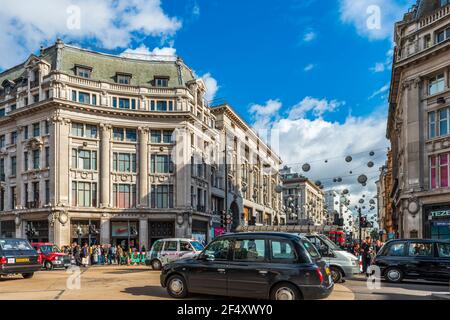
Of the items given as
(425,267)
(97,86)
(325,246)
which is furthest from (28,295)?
(97,86)

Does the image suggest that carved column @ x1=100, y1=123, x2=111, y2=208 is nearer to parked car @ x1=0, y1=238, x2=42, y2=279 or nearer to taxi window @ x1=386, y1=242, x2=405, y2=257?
parked car @ x1=0, y1=238, x2=42, y2=279

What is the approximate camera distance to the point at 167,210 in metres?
49.4

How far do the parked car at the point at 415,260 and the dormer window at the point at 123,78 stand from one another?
39.4 metres

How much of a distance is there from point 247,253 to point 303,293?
5.48 ft

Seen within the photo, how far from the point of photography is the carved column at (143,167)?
49375 mm

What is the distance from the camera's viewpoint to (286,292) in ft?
35.1

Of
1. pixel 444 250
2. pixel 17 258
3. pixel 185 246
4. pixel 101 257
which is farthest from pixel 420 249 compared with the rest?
pixel 101 257

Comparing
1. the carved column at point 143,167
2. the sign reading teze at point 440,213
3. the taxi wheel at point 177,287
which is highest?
the carved column at point 143,167

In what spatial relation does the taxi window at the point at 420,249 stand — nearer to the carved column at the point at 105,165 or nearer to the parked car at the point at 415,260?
the parked car at the point at 415,260

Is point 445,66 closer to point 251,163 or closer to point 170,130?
point 170,130

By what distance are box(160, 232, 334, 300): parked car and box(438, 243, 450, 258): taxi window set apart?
7981mm

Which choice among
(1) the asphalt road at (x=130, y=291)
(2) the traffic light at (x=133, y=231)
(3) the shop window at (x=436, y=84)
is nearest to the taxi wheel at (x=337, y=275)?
(1) the asphalt road at (x=130, y=291)

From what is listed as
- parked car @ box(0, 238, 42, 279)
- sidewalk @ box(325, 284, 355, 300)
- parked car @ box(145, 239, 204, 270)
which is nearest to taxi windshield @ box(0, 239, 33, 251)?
parked car @ box(0, 238, 42, 279)

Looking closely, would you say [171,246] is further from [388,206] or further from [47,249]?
[388,206]
